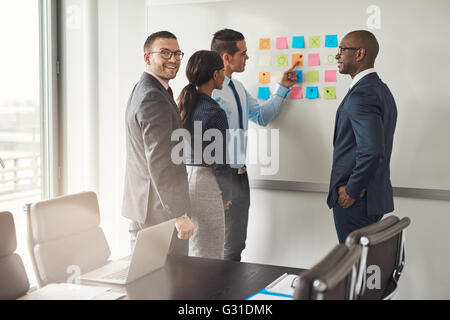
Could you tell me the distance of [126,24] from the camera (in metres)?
3.95

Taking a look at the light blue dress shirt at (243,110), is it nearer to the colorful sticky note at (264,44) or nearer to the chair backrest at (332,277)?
the colorful sticky note at (264,44)

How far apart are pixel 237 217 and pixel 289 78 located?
974mm

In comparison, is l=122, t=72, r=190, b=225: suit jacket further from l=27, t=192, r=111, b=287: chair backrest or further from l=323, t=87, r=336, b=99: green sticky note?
l=323, t=87, r=336, b=99: green sticky note

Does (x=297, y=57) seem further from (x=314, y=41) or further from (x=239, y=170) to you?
(x=239, y=170)

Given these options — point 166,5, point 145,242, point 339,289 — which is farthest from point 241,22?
point 339,289

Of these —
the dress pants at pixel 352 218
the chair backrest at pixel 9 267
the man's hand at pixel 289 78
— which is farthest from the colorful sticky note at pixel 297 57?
the chair backrest at pixel 9 267

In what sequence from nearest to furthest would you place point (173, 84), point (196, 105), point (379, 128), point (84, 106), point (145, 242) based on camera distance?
point (145, 242)
point (379, 128)
point (196, 105)
point (173, 84)
point (84, 106)

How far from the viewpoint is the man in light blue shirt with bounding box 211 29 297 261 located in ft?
10.8

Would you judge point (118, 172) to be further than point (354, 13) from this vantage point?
Yes

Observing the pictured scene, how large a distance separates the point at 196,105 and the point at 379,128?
1002 mm

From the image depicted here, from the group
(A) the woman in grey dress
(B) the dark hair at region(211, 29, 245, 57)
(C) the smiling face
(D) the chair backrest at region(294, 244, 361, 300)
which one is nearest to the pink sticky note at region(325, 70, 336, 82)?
(B) the dark hair at region(211, 29, 245, 57)

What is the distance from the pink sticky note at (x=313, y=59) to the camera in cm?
333

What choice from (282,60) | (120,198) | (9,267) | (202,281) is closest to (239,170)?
(282,60)
